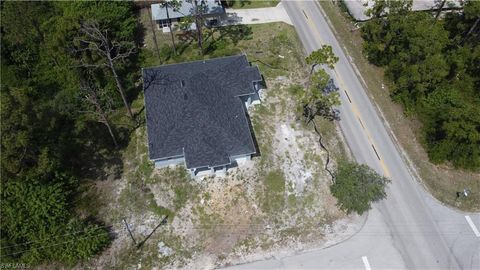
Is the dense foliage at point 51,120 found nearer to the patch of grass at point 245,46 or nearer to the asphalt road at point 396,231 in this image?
the patch of grass at point 245,46

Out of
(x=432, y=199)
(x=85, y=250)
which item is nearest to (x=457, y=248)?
(x=432, y=199)

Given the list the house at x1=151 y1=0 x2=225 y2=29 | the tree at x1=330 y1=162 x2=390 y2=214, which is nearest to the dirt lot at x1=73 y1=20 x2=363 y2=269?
the tree at x1=330 y1=162 x2=390 y2=214

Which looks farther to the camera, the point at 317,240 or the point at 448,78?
the point at 448,78

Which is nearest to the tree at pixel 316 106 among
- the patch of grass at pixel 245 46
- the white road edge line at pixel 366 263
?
the patch of grass at pixel 245 46

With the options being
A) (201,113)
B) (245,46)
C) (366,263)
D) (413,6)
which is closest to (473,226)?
(366,263)

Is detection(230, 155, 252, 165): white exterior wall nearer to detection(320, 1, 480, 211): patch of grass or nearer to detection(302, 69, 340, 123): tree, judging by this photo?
detection(302, 69, 340, 123): tree

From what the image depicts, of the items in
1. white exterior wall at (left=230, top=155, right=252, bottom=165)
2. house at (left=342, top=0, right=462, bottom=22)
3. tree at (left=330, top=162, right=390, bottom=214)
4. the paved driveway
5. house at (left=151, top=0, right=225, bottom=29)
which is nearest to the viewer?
tree at (left=330, top=162, right=390, bottom=214)

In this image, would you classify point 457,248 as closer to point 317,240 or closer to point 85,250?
point 317,240
